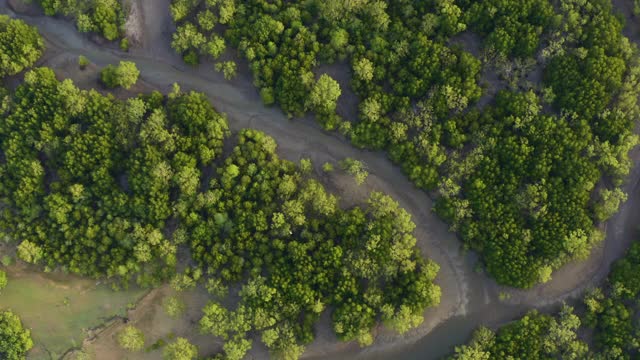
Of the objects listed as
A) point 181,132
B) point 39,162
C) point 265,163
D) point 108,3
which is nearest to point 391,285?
point 265,163

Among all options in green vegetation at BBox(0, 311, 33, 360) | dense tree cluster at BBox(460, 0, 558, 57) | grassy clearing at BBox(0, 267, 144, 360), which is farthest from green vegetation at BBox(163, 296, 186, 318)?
dense tree cluster at BBox(460, 0, 558, 57)

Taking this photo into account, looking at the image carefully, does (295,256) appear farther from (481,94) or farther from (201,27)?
(201,27)

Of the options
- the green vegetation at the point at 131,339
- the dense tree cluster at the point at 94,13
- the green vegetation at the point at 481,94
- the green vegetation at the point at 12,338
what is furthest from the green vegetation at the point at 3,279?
the green vegetation at the point at 481,94

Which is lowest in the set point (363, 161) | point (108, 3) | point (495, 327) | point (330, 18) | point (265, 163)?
point (495, 327)

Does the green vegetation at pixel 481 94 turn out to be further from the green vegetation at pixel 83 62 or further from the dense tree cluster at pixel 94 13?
the green vegetation at pixel 83 62

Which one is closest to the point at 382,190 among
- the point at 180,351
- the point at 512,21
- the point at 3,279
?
the point at 512,21

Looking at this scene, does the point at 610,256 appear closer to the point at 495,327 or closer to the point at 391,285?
the point at 495,327
